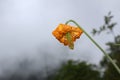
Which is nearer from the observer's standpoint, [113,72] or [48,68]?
[113,72]

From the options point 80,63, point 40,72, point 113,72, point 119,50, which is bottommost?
point 113,72

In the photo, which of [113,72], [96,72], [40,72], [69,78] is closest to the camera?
[113,72]

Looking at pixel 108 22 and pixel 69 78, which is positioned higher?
pixel 69 78

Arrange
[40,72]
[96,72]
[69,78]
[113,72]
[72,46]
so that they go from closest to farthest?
[72,46]
[113,72]
[69,78]
[96,72]
[40,72]

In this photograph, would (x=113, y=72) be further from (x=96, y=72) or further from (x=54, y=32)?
(x=54, y=32)

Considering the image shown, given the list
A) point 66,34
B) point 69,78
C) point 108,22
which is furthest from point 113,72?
point 66,34

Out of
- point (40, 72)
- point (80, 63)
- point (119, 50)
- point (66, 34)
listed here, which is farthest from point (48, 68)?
point (66, 34)
